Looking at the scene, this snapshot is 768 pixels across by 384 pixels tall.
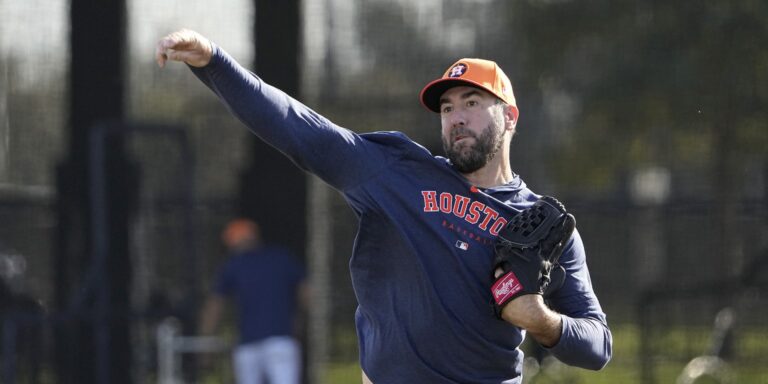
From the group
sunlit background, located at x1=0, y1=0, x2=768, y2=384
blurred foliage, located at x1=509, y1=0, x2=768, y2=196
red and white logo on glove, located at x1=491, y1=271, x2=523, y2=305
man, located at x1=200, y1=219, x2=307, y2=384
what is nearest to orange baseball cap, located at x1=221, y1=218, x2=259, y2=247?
man, located at x1=200, y1=219, x2=307, y2=384

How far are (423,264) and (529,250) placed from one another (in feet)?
1.12

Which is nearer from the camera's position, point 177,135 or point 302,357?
point 177,135

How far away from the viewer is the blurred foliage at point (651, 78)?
33.2 feet

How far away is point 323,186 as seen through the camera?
1072 cm

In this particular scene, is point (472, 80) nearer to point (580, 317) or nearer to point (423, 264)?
point (423, 264)

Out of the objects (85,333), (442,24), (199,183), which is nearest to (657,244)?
(442,24)

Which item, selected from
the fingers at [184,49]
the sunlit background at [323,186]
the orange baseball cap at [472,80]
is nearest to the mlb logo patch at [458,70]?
the orange baseball cap at [472,80]

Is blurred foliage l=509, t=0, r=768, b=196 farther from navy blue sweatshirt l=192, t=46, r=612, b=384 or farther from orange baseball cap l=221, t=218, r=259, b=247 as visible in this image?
navy blue sweatshirt l=192, t=46, r=612, b=384

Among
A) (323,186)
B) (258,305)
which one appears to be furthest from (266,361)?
(323,186)

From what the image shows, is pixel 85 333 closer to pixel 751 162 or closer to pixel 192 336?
pixel 192 336

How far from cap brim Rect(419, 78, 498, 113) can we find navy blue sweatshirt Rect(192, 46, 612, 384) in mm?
184

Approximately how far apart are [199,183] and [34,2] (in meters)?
1.74

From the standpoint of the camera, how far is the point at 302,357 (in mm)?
10688

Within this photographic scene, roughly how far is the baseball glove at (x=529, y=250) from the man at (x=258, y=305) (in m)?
6.11
